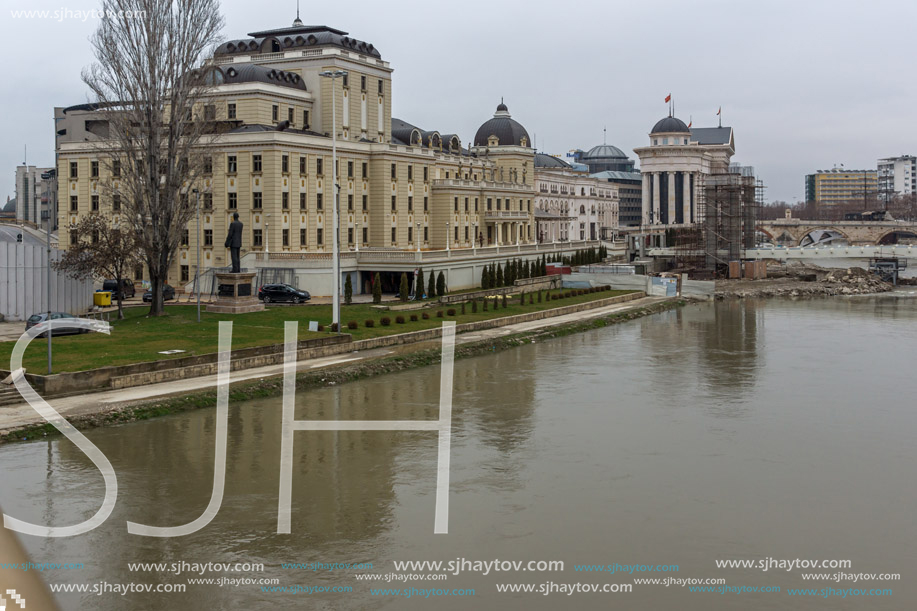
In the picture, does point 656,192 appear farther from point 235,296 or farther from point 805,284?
point 235,296

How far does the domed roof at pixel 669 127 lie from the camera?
17562cm

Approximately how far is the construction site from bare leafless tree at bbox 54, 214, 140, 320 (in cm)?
7134

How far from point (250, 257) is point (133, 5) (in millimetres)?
A: 21123

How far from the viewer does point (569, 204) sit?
145 metres

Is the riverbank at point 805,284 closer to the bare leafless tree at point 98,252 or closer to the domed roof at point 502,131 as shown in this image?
the domed roof at point 502,131

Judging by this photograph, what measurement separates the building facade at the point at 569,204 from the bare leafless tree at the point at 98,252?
76990mm

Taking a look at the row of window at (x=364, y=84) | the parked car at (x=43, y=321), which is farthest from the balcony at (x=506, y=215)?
the parked car at (x=43, y=321)

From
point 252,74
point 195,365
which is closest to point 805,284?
point 252,74

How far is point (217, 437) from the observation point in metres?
31.5

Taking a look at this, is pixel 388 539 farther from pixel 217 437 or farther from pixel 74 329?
pixel 74 329

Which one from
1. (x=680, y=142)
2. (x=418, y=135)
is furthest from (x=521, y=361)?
(x=680, y=142)

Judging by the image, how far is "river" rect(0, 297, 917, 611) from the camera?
20.1m

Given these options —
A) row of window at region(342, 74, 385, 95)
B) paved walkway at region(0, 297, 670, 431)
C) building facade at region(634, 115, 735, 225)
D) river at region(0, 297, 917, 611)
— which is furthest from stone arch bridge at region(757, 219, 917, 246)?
river at region(0, 297, 917, 611)

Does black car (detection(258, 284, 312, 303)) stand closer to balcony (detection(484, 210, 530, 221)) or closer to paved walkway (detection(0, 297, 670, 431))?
paved walkway (detection(0, 297, 670, 431))
